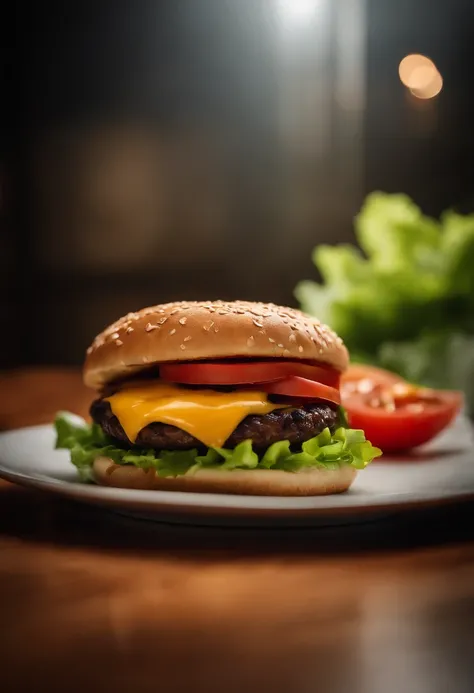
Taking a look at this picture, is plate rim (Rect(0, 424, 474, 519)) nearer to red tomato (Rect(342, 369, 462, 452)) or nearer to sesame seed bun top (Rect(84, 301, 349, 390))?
sesame seed bun top (Rect(84, 301, 349, 390))

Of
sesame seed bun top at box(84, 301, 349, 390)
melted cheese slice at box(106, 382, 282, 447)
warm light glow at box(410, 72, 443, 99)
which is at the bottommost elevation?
melted cheese slice at box(106, 382, 282, 447)

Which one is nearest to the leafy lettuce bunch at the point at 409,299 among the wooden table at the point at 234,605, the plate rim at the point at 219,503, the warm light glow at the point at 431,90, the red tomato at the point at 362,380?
the red tomato at the point at 362,380

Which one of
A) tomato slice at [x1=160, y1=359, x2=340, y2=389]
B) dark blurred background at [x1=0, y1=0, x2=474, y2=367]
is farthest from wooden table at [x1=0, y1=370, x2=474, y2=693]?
dark blurred background at [x1=0, y1=0, x2=474, y2=367]

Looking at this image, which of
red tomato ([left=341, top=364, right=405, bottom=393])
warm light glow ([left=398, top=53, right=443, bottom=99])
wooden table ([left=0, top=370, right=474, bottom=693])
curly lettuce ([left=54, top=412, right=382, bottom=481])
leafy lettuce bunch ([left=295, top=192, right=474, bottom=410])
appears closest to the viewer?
wooden table ([left=0, top=370, right=474, bottom=693])

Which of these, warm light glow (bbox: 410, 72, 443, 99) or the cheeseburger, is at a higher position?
warm light glow (bbox: 410, 72, 443, 99)

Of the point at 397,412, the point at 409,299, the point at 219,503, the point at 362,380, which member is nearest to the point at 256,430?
the point at 219,503

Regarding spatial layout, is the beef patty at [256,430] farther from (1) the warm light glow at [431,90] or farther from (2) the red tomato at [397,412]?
(1) the warm light glow at [431,90]

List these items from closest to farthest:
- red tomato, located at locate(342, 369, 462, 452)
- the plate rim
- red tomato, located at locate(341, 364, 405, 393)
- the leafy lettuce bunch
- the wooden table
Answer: the wooden table < the plate rim < red tomato, located at locate(342, 369, 462, 452) < red tomato, located at locate(341, 364, 405, 393) < the leafy lettuce bunch
